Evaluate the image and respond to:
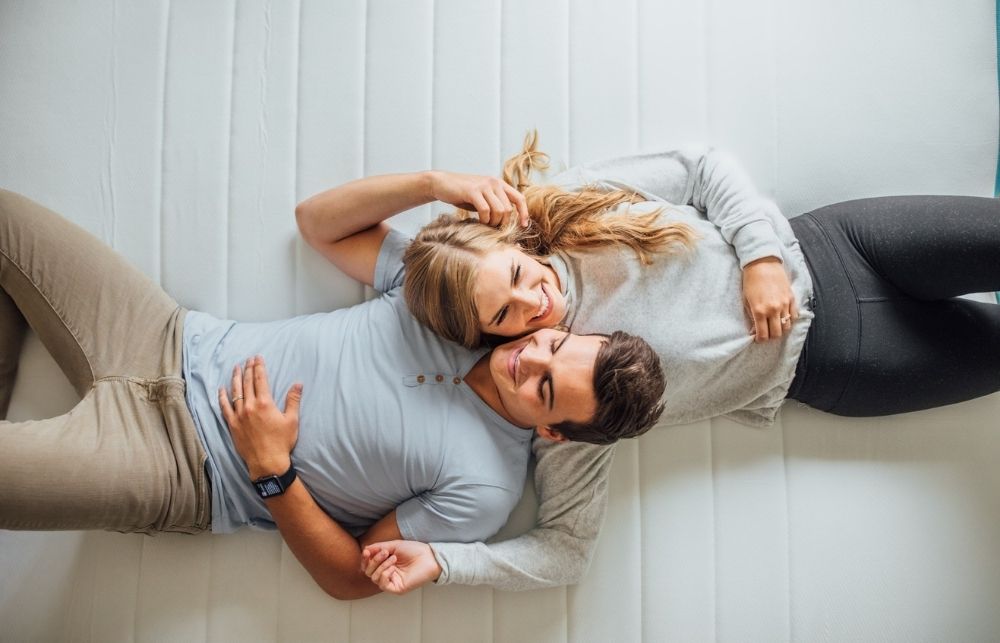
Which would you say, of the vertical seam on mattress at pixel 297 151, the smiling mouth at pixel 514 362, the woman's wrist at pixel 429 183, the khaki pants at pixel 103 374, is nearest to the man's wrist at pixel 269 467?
the khaki pants at pixel 103 374

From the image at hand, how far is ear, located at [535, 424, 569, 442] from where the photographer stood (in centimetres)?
114

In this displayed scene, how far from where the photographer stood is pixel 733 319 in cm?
121

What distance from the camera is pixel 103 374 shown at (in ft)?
4.04

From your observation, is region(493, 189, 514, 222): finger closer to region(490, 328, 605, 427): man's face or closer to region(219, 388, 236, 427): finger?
region(490, 328, 605, 427): man's face

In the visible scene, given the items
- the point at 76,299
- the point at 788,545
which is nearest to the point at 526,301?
the point at 788,545

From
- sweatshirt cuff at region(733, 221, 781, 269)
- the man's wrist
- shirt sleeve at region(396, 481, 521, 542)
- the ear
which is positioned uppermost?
sweatshirt cuff at region(733, 221, 781, 269)

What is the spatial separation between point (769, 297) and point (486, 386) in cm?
53

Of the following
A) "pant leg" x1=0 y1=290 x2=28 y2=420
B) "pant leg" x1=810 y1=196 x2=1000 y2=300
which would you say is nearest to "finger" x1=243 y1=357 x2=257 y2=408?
"pant leg" x1=0 y1=290 x2=28 y2=420

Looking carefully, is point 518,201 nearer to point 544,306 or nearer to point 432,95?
point 544,306

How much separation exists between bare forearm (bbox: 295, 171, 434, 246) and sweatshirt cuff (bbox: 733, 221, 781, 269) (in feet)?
1.89

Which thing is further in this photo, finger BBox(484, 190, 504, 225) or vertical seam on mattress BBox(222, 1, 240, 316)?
vertical seam on mattress BBox(222, 1, 240, 316)

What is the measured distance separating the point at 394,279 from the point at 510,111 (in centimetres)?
43

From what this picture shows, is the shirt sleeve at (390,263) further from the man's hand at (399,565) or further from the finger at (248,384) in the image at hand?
the man's hand at (399,565)

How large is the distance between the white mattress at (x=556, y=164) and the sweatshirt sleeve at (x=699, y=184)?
0.10 metres
